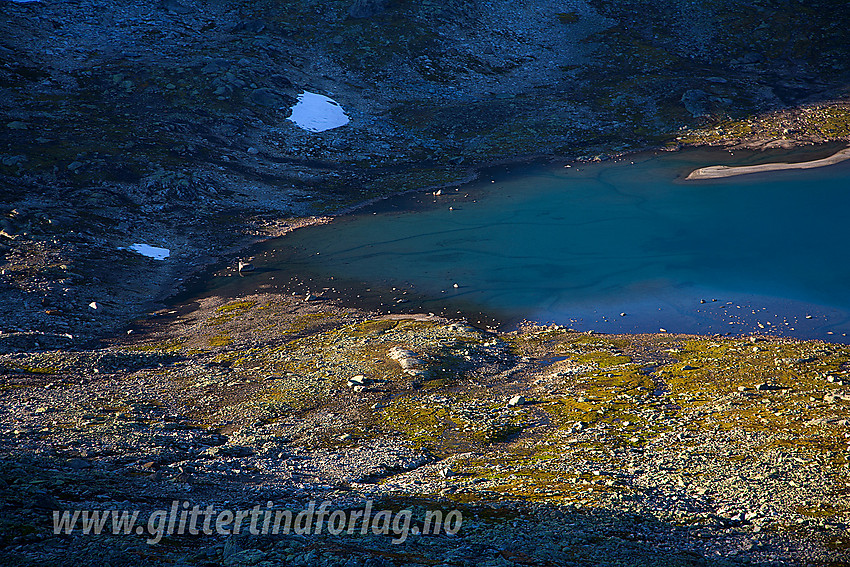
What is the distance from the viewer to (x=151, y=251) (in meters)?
48.2

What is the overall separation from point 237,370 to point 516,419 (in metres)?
15.4

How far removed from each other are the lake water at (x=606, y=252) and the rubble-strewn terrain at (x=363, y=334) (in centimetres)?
379

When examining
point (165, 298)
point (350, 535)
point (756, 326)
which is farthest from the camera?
point (165, 298)

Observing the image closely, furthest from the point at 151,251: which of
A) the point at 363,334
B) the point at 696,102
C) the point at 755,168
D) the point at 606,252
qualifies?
the point at 696,102

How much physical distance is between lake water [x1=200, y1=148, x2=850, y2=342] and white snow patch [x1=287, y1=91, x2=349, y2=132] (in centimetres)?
1903

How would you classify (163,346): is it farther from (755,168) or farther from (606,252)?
(755,168)

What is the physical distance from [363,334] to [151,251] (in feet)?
78.7

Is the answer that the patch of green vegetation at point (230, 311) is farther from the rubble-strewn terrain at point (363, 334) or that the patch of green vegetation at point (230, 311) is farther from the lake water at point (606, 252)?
the lake water at point (606, 252)

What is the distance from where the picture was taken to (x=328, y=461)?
22172mm

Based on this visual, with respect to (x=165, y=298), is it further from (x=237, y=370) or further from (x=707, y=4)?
(x=707, y=4)

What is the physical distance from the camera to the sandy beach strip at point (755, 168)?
58.0m

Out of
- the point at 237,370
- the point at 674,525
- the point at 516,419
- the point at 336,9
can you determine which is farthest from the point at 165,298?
the point at 336,9

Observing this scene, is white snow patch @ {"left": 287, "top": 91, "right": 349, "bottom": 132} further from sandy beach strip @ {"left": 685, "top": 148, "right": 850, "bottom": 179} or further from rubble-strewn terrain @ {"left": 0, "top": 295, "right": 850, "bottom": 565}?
sandy beach strip @ {"left": 685, "top": 148, "right": 850, "bottom": 179}

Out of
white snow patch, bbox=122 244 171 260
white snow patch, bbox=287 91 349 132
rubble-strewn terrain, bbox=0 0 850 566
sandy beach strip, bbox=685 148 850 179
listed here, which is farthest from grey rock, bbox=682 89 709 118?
white snow patch, bbox=122 244 171 260
